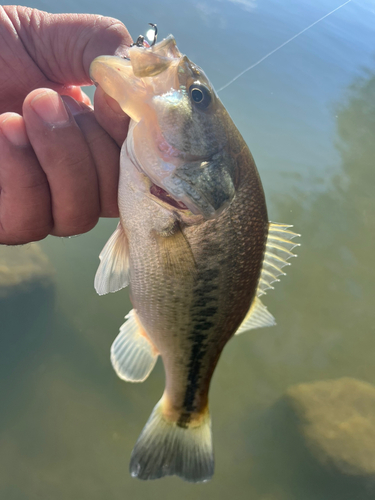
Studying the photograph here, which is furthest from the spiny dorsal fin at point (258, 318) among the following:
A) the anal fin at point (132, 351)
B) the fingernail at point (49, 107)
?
the fingernail at point (49, 107)

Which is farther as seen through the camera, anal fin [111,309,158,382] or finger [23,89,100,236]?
anal fin [111,309,158,382]

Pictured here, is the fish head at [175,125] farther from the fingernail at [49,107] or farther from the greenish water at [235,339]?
the greenish water at [235,339]

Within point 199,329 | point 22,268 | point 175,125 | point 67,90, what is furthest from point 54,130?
point 22,268

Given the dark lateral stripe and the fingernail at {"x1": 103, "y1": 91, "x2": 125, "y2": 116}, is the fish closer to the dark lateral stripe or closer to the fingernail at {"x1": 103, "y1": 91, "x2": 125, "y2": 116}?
the dark lateral stripe

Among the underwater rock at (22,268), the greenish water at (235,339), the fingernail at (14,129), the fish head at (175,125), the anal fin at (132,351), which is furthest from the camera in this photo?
the underwater rock at (22,268)

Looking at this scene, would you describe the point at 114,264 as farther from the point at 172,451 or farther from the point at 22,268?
the point at 22,268

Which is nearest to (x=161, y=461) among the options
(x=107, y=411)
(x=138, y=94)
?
(x=107, y=411)

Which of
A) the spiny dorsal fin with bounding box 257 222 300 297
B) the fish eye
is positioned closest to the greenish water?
the spiny dorsal fin with bounding box 257 222 300 297
